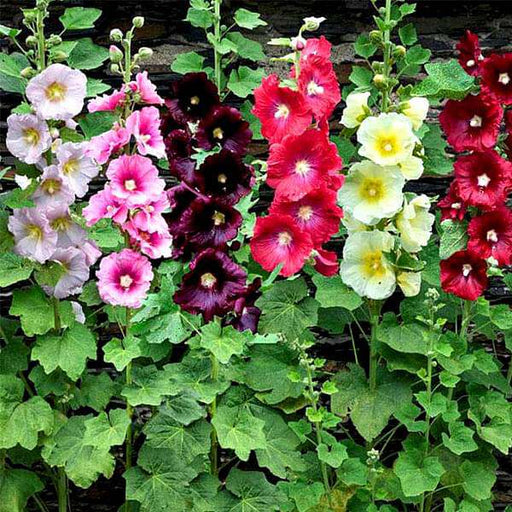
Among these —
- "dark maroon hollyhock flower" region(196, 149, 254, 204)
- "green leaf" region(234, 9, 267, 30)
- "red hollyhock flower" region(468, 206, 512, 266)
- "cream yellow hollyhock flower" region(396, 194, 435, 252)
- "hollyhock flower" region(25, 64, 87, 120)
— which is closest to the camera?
"dark maroon hollyhock flower" region(196, 149, 254, 204)

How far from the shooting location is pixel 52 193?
234 cm

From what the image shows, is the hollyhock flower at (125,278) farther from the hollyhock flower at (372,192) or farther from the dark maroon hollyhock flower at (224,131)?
the hollyhock flower at (372,192)

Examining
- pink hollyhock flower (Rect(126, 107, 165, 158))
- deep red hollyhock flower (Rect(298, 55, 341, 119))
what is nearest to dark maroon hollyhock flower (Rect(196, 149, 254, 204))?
pink hollyhock flower (Rect(126, 107, 165, 158))

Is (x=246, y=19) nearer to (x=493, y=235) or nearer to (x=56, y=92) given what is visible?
(x=56, y=92)

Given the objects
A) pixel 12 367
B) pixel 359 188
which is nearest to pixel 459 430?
pixel 359 188

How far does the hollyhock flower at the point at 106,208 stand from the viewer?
88.6 inches

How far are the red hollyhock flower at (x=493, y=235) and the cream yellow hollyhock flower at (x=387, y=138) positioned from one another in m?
0.28

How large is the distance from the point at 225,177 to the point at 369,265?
0.46 metres

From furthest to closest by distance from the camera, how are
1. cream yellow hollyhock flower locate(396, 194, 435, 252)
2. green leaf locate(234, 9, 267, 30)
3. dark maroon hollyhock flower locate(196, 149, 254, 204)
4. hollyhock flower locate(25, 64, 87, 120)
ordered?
1. green leaf locate(234, 9, 267, 30)
2. cream yellow hollyhock flower locate(396, 194, 435, 252)
3. hollyhock flower locate(25, 64, 87, 120)
4. dark maroon hollyhock flower locate(196, 149, 254, 204)

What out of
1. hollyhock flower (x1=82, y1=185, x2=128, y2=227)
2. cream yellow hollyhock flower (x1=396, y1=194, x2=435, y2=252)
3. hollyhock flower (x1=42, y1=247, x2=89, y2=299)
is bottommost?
hollyhock flower (x1=42, y1=247, x2=89, y2=299)

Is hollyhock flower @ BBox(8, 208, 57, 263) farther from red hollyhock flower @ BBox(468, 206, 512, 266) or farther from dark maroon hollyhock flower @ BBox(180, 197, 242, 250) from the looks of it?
red hollyhock flower @ BBox(468, 206, 512, 266)

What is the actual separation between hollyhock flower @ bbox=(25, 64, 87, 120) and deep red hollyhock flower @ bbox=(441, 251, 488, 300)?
0.96m

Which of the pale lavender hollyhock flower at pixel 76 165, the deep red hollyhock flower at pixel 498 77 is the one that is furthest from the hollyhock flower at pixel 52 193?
the deep red hollyhock flower at pixel 498 77

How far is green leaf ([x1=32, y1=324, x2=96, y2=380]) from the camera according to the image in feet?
7.71
